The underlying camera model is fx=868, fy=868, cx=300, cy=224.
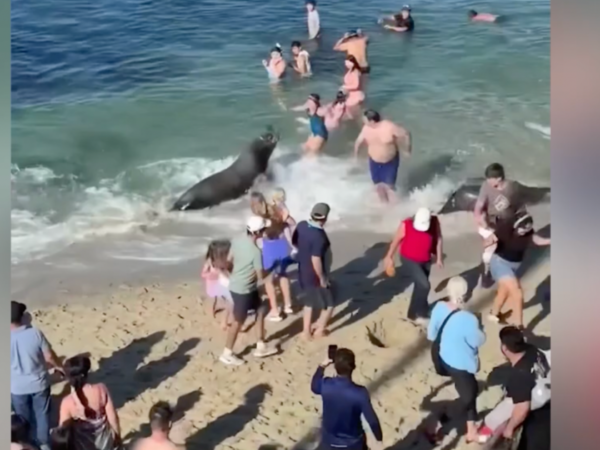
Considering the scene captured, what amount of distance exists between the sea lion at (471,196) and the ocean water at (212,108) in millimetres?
48

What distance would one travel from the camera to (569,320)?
3.78 m

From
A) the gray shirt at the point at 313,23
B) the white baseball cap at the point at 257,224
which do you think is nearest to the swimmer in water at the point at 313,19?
the gray shirt at the point at 313,23

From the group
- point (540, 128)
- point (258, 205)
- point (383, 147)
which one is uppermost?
point (540, 128)

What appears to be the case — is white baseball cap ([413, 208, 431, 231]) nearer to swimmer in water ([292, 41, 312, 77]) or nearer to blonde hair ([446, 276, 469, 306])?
blonde hair ([446, 276, 469, 306])

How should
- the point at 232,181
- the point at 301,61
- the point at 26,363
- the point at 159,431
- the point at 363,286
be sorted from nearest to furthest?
the point at 159,431 < the point at 26,363 < the point at 363,286 < the point at 232,181 < the point at 301,61

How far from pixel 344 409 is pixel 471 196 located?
1.29 m

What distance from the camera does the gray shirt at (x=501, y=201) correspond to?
13.2ft

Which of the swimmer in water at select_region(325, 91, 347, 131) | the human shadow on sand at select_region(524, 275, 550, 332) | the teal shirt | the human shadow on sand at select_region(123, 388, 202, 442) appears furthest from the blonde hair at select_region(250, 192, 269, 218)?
the human shadow on sand at select_region(524, 275, 550, 332)

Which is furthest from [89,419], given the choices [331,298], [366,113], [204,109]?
[366,113]

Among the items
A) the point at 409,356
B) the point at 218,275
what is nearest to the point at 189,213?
the point at 218,275

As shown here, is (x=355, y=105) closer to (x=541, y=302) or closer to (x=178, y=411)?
(x=541, y=302)

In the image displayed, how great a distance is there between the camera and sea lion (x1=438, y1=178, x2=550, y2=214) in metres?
4.02

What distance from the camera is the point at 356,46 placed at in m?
4.43

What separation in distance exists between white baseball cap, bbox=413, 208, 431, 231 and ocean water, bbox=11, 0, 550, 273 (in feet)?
0.57
